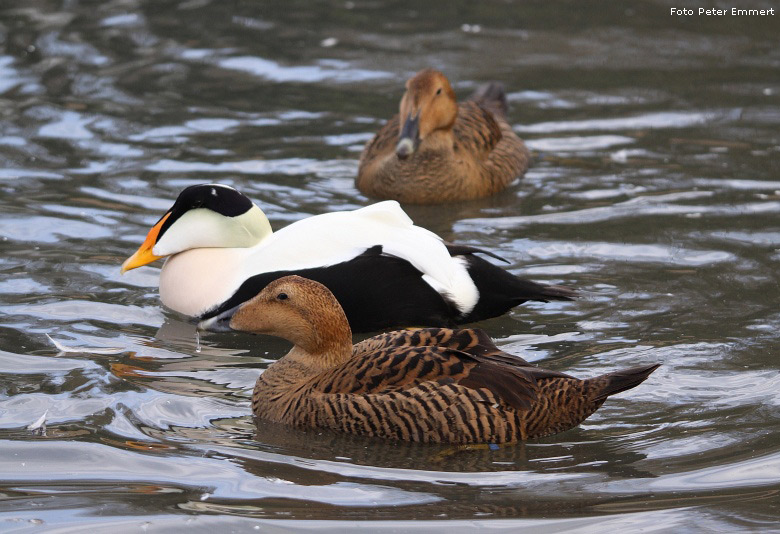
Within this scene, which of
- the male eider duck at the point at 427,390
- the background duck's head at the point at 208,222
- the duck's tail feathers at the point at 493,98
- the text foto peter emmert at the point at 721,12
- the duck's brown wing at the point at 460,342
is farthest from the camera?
the text foto peter emmert at the point at 721,12

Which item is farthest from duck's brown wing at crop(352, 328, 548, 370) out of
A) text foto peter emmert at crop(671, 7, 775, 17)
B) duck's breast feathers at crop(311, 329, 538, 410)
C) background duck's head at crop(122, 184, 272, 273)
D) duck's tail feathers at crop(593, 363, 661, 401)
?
text foto peter emmert at crop(671, 7, 775, 17)

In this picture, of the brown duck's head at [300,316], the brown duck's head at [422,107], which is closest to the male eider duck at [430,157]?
the brown duck's head at [422,107]

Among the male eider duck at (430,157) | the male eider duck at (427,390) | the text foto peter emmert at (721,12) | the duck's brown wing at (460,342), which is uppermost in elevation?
the text foto peter emmert at (721,12)

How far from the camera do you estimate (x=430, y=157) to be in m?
8.35

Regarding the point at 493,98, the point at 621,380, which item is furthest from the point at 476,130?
the point at 621,380

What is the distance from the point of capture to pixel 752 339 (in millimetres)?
5625

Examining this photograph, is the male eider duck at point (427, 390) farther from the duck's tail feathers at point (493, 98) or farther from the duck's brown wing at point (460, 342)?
the duck's tail feathers at point (493, 98)

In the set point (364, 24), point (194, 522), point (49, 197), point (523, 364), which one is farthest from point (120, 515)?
point (364, 24)

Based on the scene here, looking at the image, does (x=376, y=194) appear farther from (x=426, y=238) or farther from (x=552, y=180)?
(x=426, y=238)

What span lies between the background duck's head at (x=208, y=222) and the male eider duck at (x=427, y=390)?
1326mm

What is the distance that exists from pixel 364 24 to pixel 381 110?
2.16 meters

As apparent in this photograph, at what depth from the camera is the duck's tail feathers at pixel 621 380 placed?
15.2 feet

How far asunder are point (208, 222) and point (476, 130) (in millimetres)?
3100

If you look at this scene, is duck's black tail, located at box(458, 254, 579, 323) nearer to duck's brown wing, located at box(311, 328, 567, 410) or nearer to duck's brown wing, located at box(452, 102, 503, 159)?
duck's brown wing, located at box(311, 328, 567, 410)
